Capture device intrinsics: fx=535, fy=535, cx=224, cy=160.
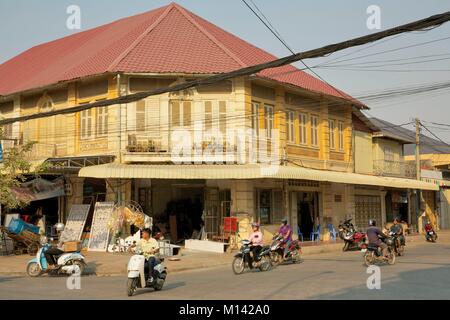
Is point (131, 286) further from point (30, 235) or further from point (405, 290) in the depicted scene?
point (30, 235)

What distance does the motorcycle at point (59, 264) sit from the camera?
1404 cm

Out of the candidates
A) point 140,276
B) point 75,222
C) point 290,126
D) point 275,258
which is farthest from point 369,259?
point 75,222

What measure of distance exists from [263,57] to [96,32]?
30.6ft

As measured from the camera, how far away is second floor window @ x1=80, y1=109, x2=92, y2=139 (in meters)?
22.3

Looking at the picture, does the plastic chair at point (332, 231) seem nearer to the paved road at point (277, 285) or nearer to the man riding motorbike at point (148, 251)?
the paved road at point (277, 285)

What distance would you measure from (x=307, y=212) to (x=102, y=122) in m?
10.7

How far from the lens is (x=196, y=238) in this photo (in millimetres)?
22109

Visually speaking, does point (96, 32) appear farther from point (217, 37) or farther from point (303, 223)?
point (303, 223)

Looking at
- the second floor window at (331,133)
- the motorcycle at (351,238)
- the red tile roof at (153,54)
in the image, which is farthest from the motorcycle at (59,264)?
Result: the second floor window at (331,133)

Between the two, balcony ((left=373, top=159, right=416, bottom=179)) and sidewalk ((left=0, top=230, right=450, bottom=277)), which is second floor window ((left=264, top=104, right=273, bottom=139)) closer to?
sidewalk ((left=0, top=230, right=450, bottom=277))

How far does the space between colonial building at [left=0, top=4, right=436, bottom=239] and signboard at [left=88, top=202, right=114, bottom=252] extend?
0.65 metres

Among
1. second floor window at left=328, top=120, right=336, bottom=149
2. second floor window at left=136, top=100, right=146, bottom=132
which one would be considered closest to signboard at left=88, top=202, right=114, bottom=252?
second floor window at left=136, top=100, right=146, bottom=132
